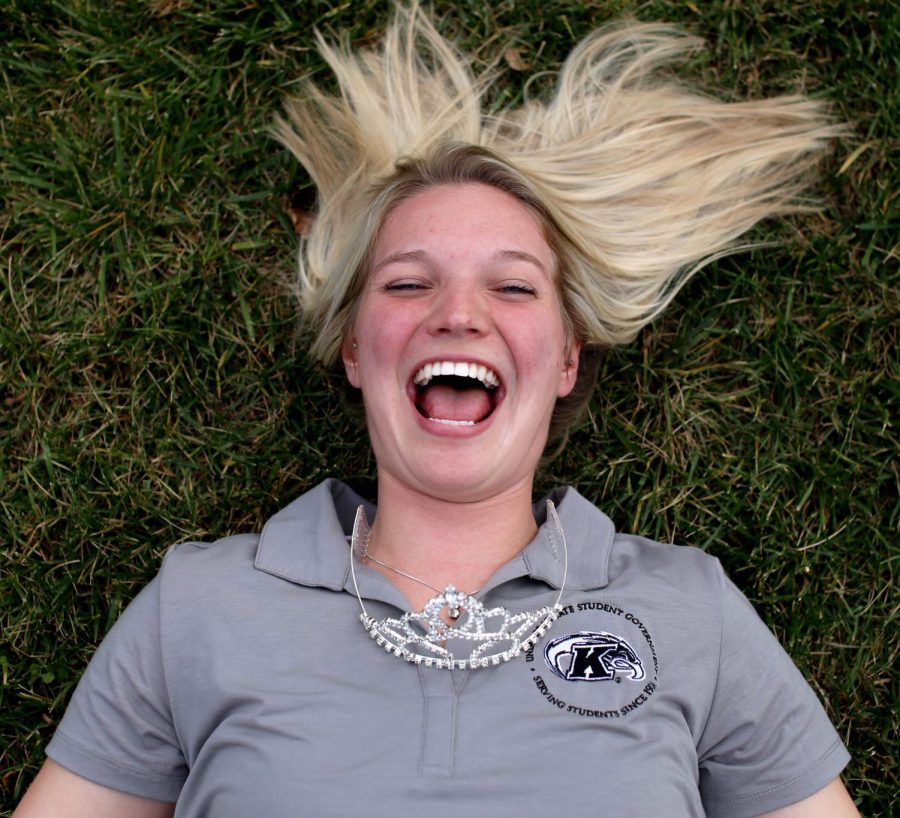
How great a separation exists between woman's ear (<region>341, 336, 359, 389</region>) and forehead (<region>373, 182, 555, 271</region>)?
0.31m

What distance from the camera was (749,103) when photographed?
3.64m

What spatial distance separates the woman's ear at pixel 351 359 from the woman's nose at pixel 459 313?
1.60 feet

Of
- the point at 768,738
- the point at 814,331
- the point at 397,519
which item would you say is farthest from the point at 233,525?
the point at 814,331

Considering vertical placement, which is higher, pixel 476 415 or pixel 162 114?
pixel 162 114

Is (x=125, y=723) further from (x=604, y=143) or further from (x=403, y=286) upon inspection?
(x=604, y=143)

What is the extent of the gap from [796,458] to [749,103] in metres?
1.37

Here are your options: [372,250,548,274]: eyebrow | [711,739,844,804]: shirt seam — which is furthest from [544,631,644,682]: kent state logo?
[372,250,548,274]: eyebrow

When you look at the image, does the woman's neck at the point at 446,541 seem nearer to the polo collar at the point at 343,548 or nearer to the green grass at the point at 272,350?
the polo collar at the point at 343,548

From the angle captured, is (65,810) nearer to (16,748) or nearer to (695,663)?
(16,748)

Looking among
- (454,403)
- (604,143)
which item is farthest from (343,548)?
(604,143)

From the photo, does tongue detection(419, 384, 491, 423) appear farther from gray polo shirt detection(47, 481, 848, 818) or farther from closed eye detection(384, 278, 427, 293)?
gray polo shirt detection(47, 481, 848, 818)

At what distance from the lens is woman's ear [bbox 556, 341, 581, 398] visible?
321 cm

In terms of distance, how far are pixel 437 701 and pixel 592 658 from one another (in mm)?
478

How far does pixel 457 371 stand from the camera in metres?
2.74
